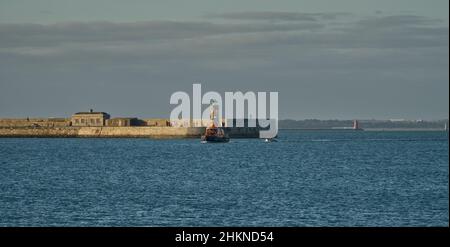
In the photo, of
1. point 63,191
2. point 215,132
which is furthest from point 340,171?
point 215,132

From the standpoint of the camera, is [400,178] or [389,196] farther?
[400,178]

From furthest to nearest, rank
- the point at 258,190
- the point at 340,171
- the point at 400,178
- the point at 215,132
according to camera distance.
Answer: the point at 215,132, the point at 340,171, the point at 400,178, the point at 258,190

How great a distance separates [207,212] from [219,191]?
11.3m

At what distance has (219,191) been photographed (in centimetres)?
5125

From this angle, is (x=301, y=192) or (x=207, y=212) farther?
(x=301, y=192)

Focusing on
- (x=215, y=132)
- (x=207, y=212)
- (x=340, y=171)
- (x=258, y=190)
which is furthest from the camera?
(x=215, y=132)

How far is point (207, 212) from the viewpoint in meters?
40.0
